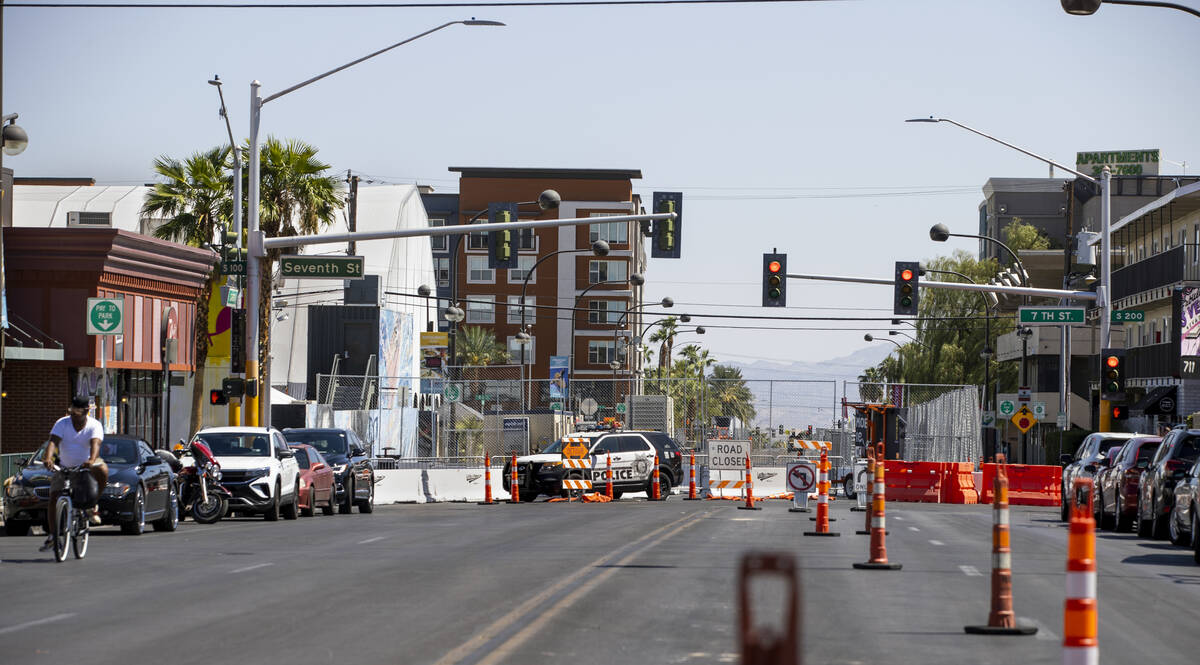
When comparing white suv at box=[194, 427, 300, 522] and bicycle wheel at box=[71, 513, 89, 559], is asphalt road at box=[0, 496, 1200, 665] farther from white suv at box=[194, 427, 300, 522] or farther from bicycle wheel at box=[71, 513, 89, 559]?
white suv at box=[194, 427, 300, 522]

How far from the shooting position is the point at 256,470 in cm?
2797

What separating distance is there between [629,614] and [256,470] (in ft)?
54.4

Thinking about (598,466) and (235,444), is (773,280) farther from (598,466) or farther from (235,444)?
(235,444)

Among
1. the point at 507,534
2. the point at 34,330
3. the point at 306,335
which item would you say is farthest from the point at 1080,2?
the point at 306,335

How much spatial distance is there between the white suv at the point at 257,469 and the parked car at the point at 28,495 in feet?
17.1

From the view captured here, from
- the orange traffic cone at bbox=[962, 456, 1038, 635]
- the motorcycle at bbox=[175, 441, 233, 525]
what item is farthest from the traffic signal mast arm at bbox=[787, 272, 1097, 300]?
the orange traffic cone at bbox=[962, 456, 1038, 635]

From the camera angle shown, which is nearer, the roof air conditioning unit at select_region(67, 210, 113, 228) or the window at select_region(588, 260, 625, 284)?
the roof air conditioning unit at select_region(67, 210, 113, 228)

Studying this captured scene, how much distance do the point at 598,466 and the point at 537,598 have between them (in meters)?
26.4

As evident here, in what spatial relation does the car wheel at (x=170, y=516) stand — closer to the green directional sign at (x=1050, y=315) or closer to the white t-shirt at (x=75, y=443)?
the white t-shirt at (x=75, y=443)

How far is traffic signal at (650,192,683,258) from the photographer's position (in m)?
33.9

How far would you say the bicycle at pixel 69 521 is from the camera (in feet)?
59.1

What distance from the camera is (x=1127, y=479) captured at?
26.8 m

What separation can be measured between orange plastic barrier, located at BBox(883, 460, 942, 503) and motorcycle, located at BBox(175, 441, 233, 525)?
20.3m

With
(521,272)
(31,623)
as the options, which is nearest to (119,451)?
(31,623)
